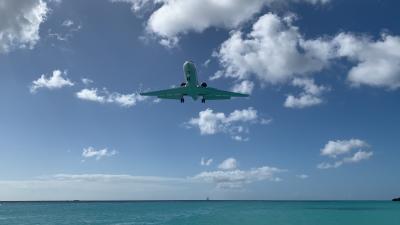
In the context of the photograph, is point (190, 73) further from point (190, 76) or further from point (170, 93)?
point (170, 93)

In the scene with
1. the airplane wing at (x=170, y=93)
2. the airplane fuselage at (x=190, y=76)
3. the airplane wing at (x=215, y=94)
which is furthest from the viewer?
the airplane wing at (x=215, y=94)

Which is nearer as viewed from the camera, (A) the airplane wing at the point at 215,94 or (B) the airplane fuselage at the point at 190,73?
(B) the airplane fuselage at the point at 190,73

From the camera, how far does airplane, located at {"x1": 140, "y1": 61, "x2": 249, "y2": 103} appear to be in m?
72.6

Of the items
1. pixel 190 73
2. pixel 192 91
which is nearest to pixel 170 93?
pixel 192 91

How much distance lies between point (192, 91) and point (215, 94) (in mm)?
6048

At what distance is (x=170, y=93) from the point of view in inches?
3110

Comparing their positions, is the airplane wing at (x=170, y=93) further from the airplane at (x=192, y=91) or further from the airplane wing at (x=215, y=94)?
the airplane wing at (x=215, y=94)

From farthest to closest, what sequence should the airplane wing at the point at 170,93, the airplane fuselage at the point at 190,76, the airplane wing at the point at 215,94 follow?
1. the airplane wing at the point at 215,94
2. the airplane wing at the point at 170,93
3. the airplane fuselage at the point at 190,76

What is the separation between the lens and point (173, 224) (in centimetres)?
10412

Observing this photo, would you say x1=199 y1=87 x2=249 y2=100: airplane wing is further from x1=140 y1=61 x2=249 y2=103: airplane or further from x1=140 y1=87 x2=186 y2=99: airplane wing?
x1=140 y1=87 x2=186 y2=99: airplane wing

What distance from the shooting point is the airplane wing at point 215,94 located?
78.0 metres

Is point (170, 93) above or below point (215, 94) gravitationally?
below

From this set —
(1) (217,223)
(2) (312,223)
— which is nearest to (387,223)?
(2) (312,223)

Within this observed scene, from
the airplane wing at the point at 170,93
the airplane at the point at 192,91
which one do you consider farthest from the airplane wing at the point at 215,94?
the airplane wing at the point at 170,93
